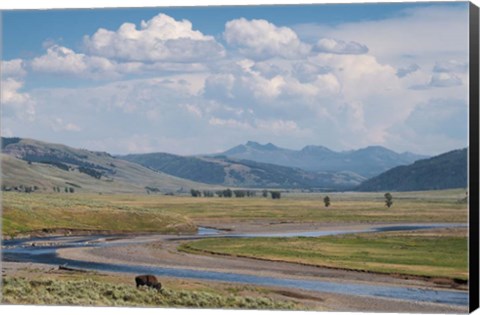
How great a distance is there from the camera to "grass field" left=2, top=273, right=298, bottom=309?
124 ft

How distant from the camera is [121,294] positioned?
38750 mm

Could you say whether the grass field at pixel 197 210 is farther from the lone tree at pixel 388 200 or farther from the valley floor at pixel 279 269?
the valley floor at pixel 279 269

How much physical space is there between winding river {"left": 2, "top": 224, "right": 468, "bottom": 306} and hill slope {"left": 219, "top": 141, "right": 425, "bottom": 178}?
102 inches

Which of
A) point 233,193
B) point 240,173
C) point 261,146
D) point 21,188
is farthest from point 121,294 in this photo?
point 21,188

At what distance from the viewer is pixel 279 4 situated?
1526 inches

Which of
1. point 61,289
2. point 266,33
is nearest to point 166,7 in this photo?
point 266,33

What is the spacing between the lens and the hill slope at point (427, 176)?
36281mm

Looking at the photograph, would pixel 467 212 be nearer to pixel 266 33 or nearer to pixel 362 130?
pixel 362 130

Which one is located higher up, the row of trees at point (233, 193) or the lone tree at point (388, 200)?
the row of trees at point (233, 193)

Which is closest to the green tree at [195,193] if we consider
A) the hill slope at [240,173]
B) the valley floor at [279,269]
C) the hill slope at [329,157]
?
the hill slope at [240,173]

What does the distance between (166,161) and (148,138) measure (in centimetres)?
333

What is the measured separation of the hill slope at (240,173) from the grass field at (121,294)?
6027 mm

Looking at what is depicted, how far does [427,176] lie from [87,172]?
18552 millimetres

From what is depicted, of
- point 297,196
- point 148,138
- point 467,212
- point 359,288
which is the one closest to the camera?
point 467,212
